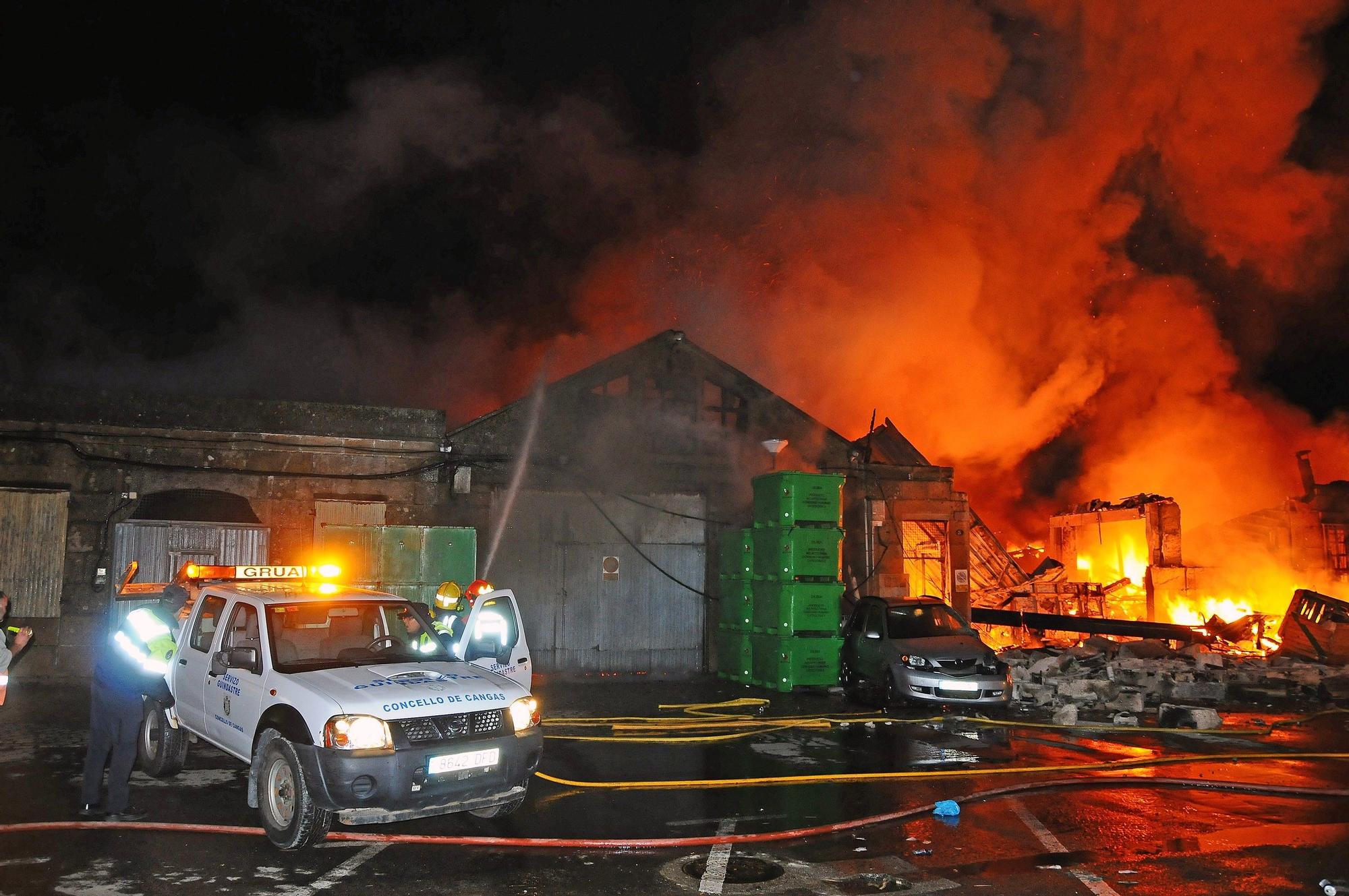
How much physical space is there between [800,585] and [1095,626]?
858 cm

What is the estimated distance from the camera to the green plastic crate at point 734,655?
49.6 feet

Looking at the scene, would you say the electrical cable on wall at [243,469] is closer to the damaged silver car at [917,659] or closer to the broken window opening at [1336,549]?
the damaged silver car at [917,659]

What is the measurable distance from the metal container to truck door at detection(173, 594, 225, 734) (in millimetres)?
7084

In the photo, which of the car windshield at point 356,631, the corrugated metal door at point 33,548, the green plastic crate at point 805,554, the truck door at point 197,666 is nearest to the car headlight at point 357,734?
the car windshield at point 356,631

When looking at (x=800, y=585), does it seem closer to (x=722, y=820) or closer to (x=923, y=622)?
(x=923, y=622)

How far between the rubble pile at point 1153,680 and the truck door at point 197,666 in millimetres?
9720

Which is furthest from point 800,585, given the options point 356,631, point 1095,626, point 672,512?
point 1095,626

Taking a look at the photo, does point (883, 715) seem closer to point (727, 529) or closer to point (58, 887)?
point (727, 529)

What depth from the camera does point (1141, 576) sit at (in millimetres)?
28328

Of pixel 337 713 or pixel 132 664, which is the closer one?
pixel 337 713

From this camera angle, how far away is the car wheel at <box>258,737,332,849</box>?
5.75 meters

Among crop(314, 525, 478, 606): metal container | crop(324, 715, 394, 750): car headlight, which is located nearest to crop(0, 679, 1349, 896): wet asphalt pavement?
crop(324, 715, 394, 750): car headlight

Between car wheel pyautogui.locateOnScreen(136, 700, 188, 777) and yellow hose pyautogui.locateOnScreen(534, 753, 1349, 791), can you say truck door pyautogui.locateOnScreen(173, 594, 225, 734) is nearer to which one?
car wheel pyautogui.locateOnScreen(136, 700, 188, 777)

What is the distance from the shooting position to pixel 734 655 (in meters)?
15.5
